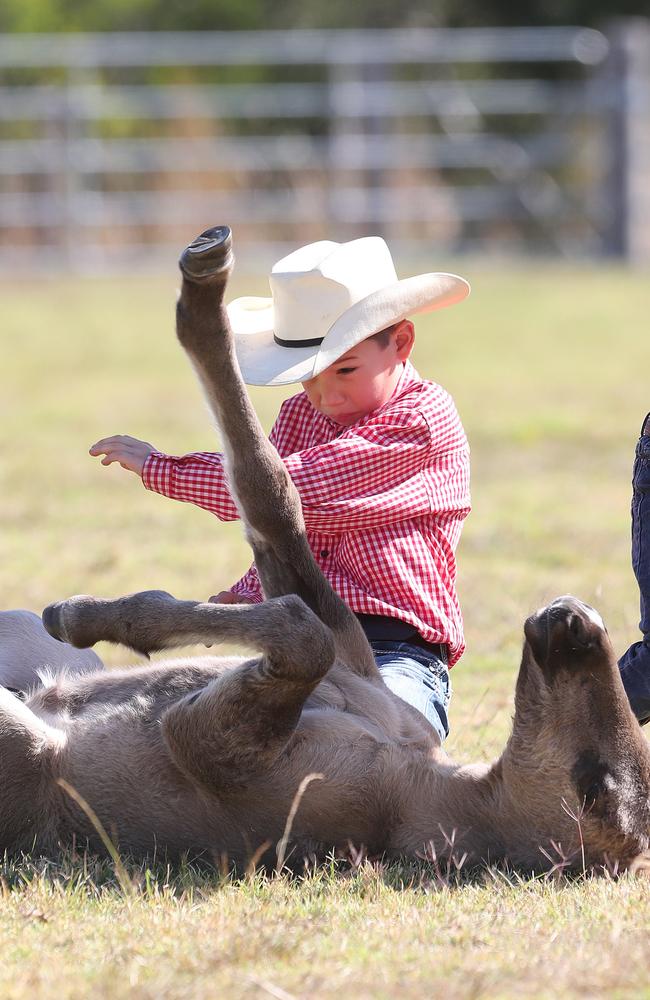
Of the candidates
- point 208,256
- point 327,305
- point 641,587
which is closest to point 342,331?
point 327,305

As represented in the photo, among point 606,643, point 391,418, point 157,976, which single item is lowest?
point 157,976

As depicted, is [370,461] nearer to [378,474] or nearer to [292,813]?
[378,474]

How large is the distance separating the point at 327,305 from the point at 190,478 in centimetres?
56

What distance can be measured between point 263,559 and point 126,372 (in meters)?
9.51

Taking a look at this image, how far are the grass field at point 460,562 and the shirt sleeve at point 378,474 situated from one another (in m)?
0.66

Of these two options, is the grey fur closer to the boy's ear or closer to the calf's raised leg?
the calf's raised leg

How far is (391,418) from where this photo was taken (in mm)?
3770

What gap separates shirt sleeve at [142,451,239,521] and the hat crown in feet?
1.39

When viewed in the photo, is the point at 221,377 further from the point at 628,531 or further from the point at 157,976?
the point at 628,531

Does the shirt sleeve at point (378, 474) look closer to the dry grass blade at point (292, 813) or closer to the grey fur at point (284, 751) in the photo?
the grey fur at point (284, 751)

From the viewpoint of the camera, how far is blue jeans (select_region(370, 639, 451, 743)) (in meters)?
3.62

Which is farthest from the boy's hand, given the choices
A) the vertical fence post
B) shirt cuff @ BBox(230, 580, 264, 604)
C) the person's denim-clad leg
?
the vertical fence post

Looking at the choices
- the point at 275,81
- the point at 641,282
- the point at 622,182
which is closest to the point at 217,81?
the point at 275,81

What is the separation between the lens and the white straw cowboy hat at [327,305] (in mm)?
3719
